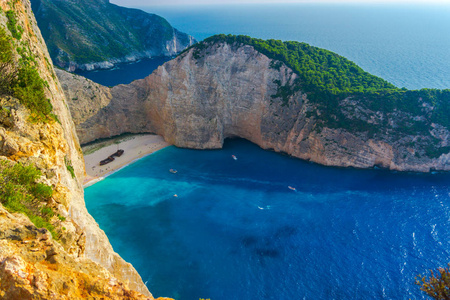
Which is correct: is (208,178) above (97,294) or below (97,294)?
below

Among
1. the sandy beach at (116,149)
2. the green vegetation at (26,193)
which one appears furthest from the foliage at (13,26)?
the sandy beach at (116,149)

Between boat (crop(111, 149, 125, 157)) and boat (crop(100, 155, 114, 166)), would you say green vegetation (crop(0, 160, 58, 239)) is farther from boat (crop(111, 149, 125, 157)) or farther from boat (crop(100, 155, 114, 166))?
boat (crop(111, 149, 125, 157))

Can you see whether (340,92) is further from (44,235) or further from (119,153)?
(44,235)

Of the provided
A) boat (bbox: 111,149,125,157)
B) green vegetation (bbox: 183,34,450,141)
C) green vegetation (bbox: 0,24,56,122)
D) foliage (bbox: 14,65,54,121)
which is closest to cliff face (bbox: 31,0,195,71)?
boat (bbox: 111,149,125,157)

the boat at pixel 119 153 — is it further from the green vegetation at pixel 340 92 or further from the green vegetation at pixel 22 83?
the green vegetation at pixel 22 83

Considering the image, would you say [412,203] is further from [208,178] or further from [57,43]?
[57,43]

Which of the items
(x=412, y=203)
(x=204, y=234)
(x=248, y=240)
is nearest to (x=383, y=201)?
(x=412, y=203)
